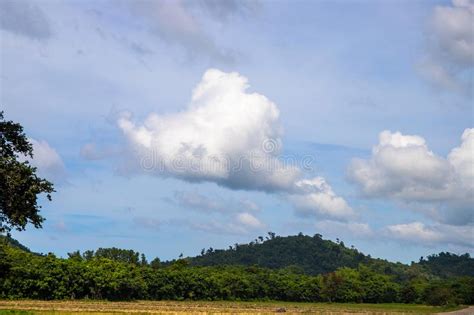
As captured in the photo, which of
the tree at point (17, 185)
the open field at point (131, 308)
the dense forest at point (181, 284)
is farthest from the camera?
the dense forest at point (181, 284)

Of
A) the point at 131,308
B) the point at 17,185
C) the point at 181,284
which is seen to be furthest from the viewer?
the point at 181,284

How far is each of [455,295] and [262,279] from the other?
1718 inches

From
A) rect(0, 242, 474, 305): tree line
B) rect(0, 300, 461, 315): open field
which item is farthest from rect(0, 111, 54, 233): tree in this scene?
rect(0, 242, 474, 305): tree line

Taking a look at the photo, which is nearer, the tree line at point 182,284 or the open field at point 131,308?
the open field at point 131,308

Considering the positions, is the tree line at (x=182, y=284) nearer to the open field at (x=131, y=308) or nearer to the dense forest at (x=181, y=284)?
the dense forest at (x=181, y=284)

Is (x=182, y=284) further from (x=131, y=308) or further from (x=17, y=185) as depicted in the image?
(x=17, y=185)

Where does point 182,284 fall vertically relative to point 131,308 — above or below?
above

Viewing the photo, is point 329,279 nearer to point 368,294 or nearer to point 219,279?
point 368,294

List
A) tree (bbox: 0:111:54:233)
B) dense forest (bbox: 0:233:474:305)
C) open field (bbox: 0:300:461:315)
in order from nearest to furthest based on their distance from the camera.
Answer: tree (bbox: 0:111:54:233)
open field (bbox: 0:300:461:315)
dense forest (bbox: 0:233:474:305)

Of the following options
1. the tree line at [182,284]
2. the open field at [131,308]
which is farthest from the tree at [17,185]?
the tree line at [182,284]

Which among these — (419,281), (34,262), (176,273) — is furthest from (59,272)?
(419,281)

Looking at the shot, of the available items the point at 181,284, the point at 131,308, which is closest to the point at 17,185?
the point at 131,308

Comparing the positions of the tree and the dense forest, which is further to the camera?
the dense forest

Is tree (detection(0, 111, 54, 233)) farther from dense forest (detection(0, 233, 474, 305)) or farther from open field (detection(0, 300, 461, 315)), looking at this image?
dense forest (detection(0, 233, 474, 305))
